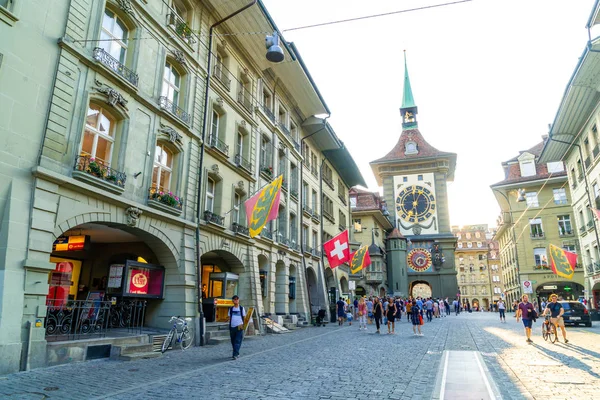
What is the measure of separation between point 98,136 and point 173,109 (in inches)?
149

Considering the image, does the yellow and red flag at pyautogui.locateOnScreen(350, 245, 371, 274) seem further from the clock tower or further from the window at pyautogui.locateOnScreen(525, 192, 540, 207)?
the clock tower

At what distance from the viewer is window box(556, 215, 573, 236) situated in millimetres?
47844

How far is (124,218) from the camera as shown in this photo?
13.0 metres

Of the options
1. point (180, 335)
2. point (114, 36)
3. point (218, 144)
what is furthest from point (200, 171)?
point (180, 335)

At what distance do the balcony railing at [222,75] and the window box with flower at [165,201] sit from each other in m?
7.04

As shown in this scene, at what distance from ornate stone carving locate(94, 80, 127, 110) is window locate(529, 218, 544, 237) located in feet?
164

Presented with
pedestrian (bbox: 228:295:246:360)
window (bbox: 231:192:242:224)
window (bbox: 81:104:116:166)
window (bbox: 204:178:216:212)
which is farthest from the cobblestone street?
window (bbox: 231:192:242:224)

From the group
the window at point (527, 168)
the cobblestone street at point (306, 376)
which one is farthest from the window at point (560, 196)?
the cobblestone street at point (306, 376)

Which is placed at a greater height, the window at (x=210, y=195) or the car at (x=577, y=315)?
the window at (x=210, y=195)

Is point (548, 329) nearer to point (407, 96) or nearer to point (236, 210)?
point (236, 210)

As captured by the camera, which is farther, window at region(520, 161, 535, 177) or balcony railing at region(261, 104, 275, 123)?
window at region(520, 161, 535, 177)

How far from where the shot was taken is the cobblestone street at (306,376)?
7.06 metres

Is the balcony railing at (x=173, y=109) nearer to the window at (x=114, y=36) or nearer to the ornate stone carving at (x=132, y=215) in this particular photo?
the window at (x=114, y=36)

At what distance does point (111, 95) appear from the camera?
12.8 m
